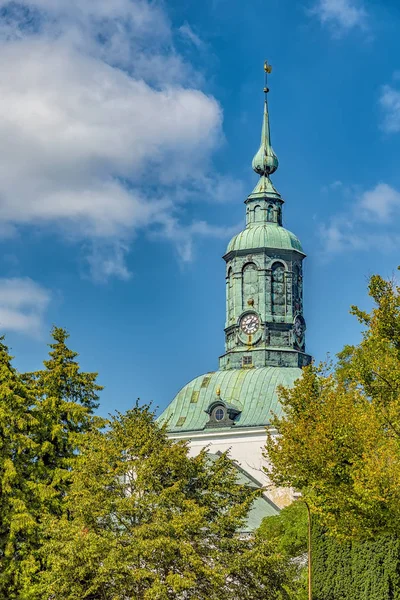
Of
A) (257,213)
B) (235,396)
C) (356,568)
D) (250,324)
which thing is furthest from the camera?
(257,213)

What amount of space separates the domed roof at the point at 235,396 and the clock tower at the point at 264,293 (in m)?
1.92

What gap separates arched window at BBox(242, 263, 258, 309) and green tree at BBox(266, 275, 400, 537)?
157 feet

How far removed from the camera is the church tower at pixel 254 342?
83.2 metres

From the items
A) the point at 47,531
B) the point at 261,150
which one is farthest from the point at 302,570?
the point at 261,150

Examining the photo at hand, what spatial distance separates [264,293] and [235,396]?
8275mm

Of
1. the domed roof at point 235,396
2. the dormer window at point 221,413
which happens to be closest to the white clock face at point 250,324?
the domed roof at point 235,396

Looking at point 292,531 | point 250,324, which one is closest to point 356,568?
point 292,531

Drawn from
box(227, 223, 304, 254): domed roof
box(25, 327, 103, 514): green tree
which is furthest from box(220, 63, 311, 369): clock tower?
box(25, 327, 103, 514): green tree

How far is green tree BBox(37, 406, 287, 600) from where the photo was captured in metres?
40.8

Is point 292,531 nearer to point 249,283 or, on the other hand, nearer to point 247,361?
point 247,361

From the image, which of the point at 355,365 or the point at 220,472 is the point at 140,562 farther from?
the point at 355,365

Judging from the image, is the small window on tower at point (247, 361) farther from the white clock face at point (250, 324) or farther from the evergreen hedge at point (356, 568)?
the evergreen hedge at point (356, 568)

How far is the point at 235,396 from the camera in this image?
85250 mm

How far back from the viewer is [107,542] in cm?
4078
